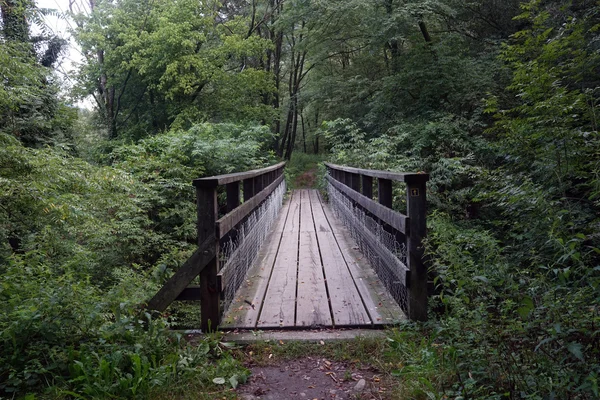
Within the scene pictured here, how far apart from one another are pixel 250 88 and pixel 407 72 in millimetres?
8323

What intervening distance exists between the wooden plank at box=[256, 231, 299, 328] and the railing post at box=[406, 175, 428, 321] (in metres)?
0.96

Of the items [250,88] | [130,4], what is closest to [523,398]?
[250,88]

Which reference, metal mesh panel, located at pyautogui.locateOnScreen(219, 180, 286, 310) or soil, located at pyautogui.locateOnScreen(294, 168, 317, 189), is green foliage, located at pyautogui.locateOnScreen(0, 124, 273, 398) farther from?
soil, located at pyautogui.locateOnScreen(294, 168, 317, 189)

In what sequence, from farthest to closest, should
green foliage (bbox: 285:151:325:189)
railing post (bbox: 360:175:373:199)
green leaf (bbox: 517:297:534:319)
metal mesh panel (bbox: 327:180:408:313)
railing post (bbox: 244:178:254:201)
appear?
green foliage (bbox: 285:151:325:189)
railing post (bbox: 244:178:254:201)
railing post (bbox: 360:175:373:199)
metal mesh panel (bbox: 327:180:408:313)
green leaf (bbox: 517:297:534:319)

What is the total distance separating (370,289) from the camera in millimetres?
4004

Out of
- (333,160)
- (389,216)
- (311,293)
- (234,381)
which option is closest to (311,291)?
(311,293)

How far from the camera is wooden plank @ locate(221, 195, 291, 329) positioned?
3.29m

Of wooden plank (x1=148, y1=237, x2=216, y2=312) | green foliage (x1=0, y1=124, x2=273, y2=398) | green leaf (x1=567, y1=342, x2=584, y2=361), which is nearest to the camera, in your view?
green leaf (x1=567, y1=342, x2=584, y2=361)

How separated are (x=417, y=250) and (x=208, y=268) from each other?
5.16ft

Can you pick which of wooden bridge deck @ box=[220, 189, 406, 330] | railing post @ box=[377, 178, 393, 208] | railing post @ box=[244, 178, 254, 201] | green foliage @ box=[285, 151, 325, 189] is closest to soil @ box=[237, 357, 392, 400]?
wooden bridge deck @ box=[220, 189, 406, 330]

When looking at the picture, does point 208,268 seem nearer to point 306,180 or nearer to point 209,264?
point 209,264

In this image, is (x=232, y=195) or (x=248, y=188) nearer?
(x=232, y=195)

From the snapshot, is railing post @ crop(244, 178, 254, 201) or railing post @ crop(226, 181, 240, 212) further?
railing post @ crop(244, 178, 254, 201)

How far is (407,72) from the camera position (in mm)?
13641
